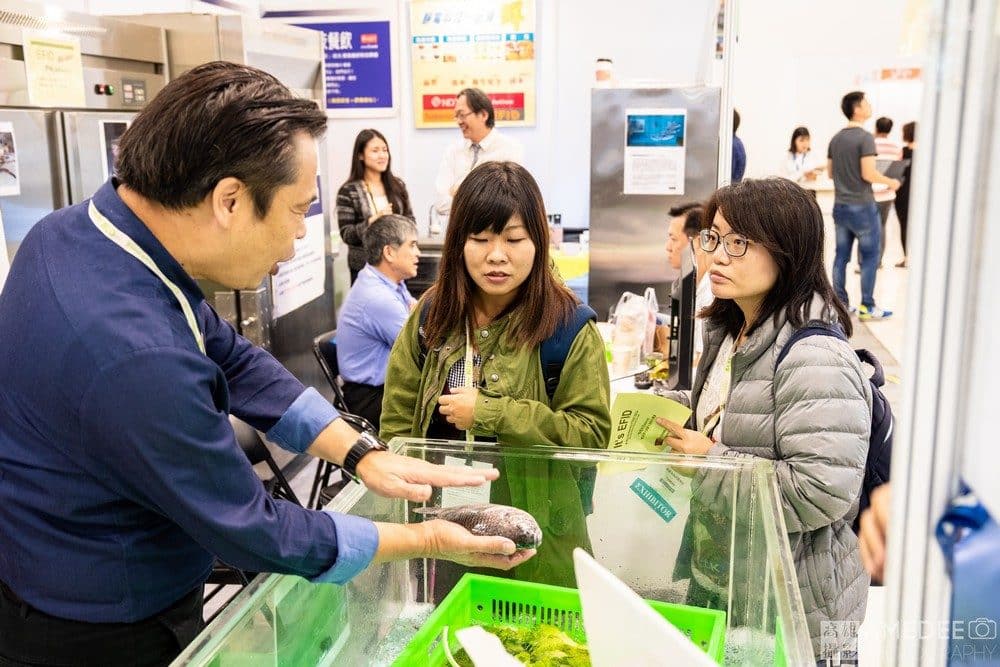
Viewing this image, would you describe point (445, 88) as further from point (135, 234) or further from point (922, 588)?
point (922, 588)

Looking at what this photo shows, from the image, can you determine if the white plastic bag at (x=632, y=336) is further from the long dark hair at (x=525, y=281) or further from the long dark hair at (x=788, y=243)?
the long dark hair at (x=788, y=243)

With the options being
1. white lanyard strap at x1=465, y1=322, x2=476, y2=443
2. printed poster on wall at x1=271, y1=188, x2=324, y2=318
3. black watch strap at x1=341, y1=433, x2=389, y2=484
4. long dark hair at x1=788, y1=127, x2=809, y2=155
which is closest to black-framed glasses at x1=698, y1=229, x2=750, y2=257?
white lanyard strap at x1=465, y1=322, x2=476, y2=443

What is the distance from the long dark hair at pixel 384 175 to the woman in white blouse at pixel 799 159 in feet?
18.0

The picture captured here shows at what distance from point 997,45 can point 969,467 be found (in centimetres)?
29

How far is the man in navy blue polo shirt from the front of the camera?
111 centimetres

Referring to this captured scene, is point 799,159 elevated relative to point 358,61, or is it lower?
lower

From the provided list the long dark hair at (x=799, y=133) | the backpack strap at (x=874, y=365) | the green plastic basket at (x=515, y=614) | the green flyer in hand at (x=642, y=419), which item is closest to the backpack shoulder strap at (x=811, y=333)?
the backpack strap at (x=874, y=365)

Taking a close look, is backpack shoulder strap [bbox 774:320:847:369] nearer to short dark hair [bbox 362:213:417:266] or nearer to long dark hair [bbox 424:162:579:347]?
long dark hair [bbox 424:162:579:347]

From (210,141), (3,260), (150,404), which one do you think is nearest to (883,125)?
(3,260)

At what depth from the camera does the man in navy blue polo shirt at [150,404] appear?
111cm

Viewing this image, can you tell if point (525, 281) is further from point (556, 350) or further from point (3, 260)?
point (3, 260)

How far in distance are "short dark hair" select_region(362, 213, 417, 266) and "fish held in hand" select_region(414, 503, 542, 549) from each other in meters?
2.49

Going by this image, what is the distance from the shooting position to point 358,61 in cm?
774

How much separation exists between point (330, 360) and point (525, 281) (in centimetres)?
199
